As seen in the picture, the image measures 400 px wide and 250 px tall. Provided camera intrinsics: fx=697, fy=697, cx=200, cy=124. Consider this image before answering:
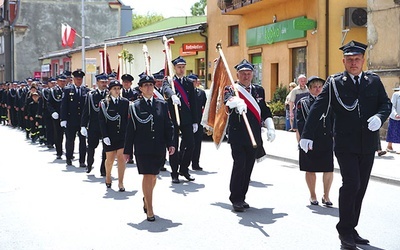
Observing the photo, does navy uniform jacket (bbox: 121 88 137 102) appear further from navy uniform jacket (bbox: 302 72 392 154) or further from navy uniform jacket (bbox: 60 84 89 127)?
navy uniform jacket (bbox: 302 72 392 154)

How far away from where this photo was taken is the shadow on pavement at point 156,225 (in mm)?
8148

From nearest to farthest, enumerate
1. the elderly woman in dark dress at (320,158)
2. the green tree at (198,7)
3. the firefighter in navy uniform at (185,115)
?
the elderly woman in dark dress at (320,158) < the firefighter in navy uniform at (185,115) < the green tree at (198,7)

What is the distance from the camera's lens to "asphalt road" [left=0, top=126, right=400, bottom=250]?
7478 millimetres

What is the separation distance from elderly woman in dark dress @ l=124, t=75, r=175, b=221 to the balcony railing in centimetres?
1977

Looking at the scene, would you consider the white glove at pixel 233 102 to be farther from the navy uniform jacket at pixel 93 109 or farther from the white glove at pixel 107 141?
the navy uniform jacket at pixel 93 109

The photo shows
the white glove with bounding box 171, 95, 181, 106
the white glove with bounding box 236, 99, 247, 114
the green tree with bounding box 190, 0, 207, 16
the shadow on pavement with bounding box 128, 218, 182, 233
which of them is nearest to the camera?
the shadow on pavement with bounding box 128, 218, 182, 233

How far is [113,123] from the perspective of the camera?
11586 millimetres

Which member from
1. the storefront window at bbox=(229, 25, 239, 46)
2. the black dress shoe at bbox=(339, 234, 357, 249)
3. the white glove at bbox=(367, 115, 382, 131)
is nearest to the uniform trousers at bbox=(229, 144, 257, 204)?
the black dress shoe at bbox=(339, 234, 357, 249)

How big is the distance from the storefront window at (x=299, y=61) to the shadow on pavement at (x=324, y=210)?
17.4 metres

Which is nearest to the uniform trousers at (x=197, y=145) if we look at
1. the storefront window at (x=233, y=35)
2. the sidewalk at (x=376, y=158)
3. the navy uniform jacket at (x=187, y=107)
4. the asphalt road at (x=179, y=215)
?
the asphalt road at (x=179, y=215)

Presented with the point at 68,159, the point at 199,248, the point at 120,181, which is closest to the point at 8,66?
the point at 68,159

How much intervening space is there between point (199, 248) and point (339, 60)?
1935cm

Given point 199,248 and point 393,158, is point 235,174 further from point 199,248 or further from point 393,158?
point 393,158

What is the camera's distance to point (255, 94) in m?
9.34
